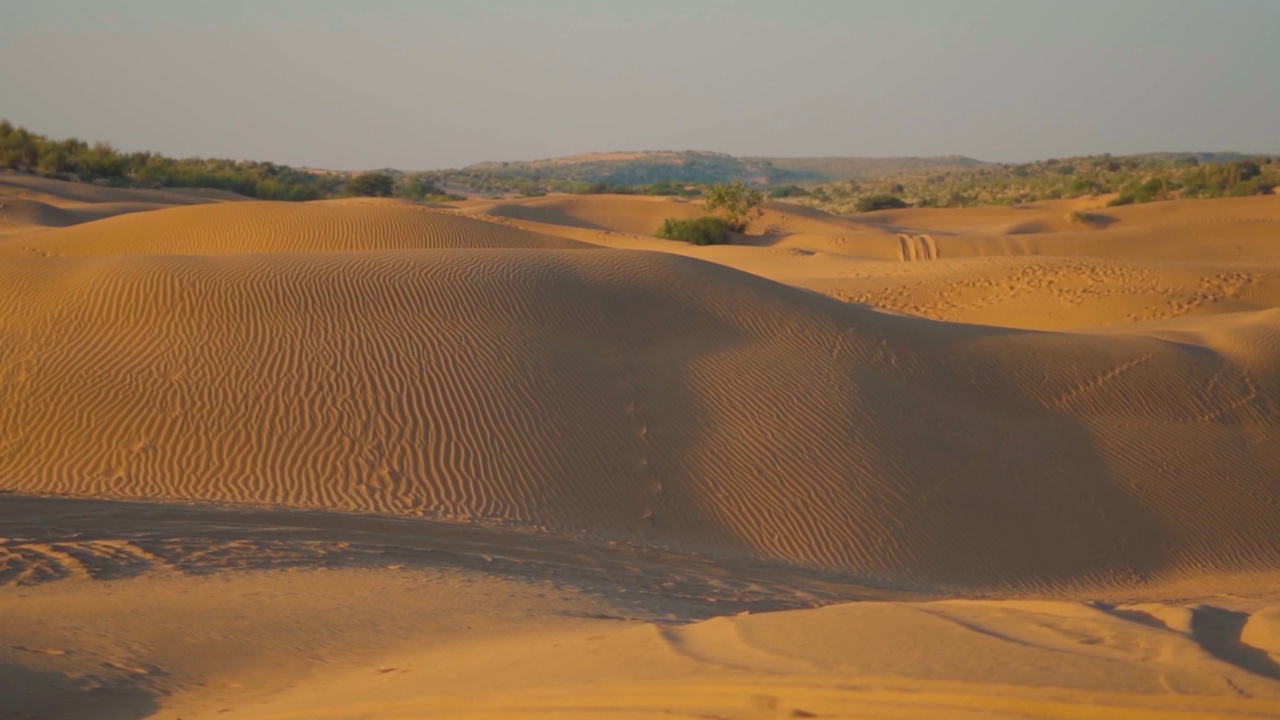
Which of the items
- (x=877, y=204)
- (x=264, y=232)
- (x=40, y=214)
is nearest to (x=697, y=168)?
(x=877, y=204)

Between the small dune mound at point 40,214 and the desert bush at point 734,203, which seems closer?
the small dune mound at point 40,214

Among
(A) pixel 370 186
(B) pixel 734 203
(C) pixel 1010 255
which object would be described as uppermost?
(A) pixel 370 186

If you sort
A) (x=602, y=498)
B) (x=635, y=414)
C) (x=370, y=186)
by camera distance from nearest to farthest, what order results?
(x=602, y=498), (x=635, y=414), (x=370, y=186)

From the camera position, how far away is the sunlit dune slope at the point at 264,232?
20.6 meters

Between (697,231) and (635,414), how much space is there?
81.8 feet

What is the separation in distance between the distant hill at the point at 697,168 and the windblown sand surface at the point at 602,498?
434 feet

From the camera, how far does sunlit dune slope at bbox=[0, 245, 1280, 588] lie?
9.58 m

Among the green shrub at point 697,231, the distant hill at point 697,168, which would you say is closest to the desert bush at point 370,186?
the green shrub at point 697,231

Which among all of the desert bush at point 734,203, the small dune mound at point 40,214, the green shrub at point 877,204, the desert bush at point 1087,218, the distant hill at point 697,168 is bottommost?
the small dune mound at point 40,214

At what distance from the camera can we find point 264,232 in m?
21.4

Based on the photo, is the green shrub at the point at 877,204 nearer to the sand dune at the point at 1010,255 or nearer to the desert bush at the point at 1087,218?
the sand dune at the point at 1010,255

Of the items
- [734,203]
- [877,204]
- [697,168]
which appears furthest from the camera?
[697,168]

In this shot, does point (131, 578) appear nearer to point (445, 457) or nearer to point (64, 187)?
point (445, 457)

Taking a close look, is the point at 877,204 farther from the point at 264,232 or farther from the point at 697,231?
the point at 264,232
